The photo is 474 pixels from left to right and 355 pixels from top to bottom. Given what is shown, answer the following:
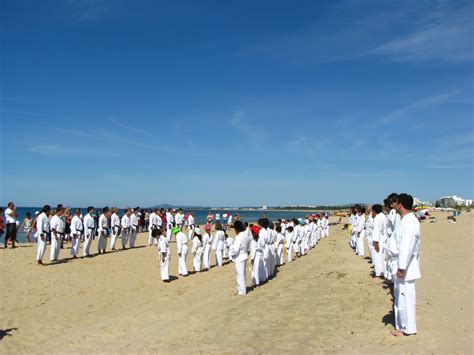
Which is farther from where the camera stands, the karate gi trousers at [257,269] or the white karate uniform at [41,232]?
the white karate uniform at [41,232]

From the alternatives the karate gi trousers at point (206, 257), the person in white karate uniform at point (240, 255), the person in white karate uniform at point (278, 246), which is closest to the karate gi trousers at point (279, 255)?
the person in white karate uniform at point (278, 246)

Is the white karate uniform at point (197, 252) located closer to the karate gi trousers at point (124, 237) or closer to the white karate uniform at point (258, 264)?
the white karate uniform at point (258, 264)

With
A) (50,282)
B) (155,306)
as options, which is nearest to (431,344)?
(155,306)

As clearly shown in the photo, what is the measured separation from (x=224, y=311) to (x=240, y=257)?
7.37 feet

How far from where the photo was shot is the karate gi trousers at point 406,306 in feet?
21.0

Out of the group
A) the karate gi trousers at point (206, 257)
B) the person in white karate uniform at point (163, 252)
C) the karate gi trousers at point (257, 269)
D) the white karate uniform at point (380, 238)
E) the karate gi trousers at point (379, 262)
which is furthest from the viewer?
the karate gi trousers at point (206, 257)

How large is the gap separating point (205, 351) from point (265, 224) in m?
6.94

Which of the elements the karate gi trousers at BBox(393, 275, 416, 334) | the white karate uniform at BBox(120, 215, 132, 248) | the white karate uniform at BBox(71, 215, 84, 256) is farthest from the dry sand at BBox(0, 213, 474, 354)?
the white karate uniform at BBox(120, 215, 132, 248)

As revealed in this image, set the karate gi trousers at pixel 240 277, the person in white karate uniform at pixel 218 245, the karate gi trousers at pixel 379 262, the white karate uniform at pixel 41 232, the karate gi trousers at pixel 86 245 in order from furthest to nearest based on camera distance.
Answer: the karate gi trousers at pixel 86 245
the person in white karate uniform at pixel 218 245
the white karate uniform at pixel 41 232
the karate gi trousers at pixel 379 262
the karate gi trousers at pixel 240 277

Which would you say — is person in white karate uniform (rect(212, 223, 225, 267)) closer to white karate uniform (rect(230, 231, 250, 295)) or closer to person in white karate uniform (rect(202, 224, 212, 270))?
person in white karate uniform (rect(202, 224, 212, 270))

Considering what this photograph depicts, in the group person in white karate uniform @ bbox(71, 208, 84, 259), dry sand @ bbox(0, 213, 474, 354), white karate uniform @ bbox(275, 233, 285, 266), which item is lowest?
dry sand @ bbox(0, 213, 474, 354)

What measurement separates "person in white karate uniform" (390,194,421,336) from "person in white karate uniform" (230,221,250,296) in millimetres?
5335

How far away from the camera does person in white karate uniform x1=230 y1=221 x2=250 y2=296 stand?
11.4m

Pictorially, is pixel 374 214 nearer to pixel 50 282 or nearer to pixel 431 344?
pixel 431 344
